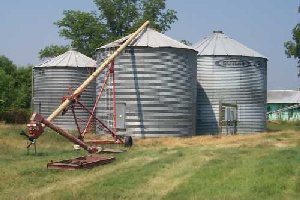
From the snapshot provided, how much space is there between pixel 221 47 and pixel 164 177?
23.5m

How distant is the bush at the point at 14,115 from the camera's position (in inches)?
1832

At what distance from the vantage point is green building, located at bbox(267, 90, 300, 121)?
7906 centimetres

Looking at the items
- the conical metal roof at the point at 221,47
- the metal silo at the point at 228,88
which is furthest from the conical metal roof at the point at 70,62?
the metal silo at the point at 228,88

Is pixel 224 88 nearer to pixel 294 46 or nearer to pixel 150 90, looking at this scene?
pixel 150 90

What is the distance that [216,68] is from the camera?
36500mm

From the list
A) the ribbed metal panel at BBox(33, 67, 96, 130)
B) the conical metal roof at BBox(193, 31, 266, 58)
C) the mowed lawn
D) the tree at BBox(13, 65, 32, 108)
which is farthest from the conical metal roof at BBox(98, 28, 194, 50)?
the tree at BBox(13, 65, 32, 108)

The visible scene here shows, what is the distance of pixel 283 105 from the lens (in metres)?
86.9

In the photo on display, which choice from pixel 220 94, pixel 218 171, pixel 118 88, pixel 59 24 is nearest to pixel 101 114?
pixel 118 88

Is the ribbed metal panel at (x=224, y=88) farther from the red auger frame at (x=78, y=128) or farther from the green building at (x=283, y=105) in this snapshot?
the green building at (x=283, y=105)

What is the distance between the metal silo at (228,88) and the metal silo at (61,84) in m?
7.78

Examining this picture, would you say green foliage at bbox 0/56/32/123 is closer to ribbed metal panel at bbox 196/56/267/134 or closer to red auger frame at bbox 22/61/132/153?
ribbed metal panel at bbox 196/56/267/134

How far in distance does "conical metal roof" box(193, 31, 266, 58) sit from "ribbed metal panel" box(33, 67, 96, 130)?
8011mm

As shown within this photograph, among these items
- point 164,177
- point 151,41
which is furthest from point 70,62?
point 164,177

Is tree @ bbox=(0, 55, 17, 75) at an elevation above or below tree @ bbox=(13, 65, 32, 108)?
above
